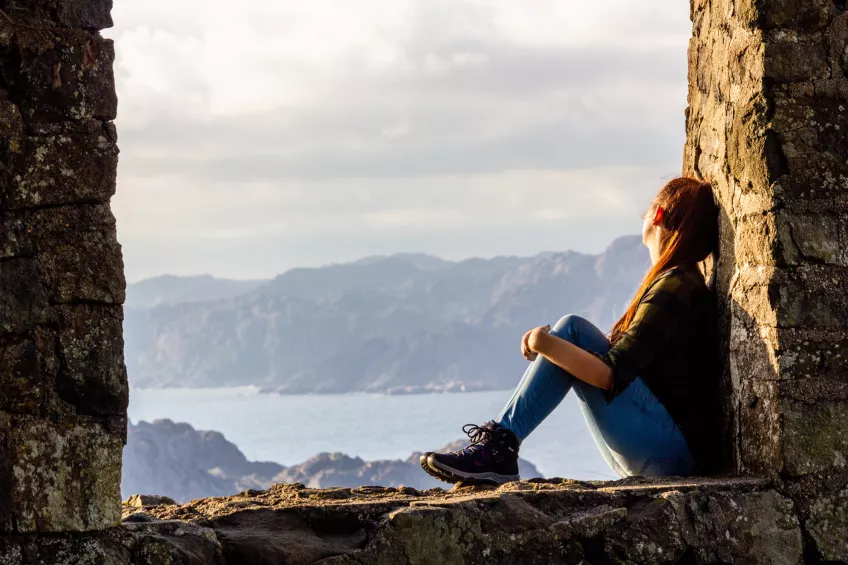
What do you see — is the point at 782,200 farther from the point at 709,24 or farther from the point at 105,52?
the point at 105,52

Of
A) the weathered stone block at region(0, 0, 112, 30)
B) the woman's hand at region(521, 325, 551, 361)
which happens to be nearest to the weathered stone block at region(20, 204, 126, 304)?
the weathered stone block at region(0, 0, 112, 30)

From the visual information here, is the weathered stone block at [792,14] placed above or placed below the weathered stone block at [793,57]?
above

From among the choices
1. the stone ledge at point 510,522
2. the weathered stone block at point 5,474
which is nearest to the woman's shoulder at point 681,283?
the stone ledge at point 510,522

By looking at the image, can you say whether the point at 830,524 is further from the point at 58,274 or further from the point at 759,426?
the point at 58,274

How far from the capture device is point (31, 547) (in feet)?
10.4

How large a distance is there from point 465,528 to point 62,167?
63.9 inches

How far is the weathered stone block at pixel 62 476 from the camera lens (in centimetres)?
314

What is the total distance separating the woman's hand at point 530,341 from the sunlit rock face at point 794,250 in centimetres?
73

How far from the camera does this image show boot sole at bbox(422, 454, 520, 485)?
14.0 feet

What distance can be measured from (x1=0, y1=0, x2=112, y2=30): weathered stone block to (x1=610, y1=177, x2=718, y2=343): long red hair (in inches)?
89.3

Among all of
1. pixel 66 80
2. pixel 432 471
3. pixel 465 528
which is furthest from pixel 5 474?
pixel 432 471

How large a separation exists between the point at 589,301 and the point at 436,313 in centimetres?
3680

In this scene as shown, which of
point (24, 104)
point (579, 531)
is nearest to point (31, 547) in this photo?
point (24, 104)

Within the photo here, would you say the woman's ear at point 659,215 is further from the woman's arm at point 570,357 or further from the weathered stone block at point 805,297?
the woman's arm at point 570,357
